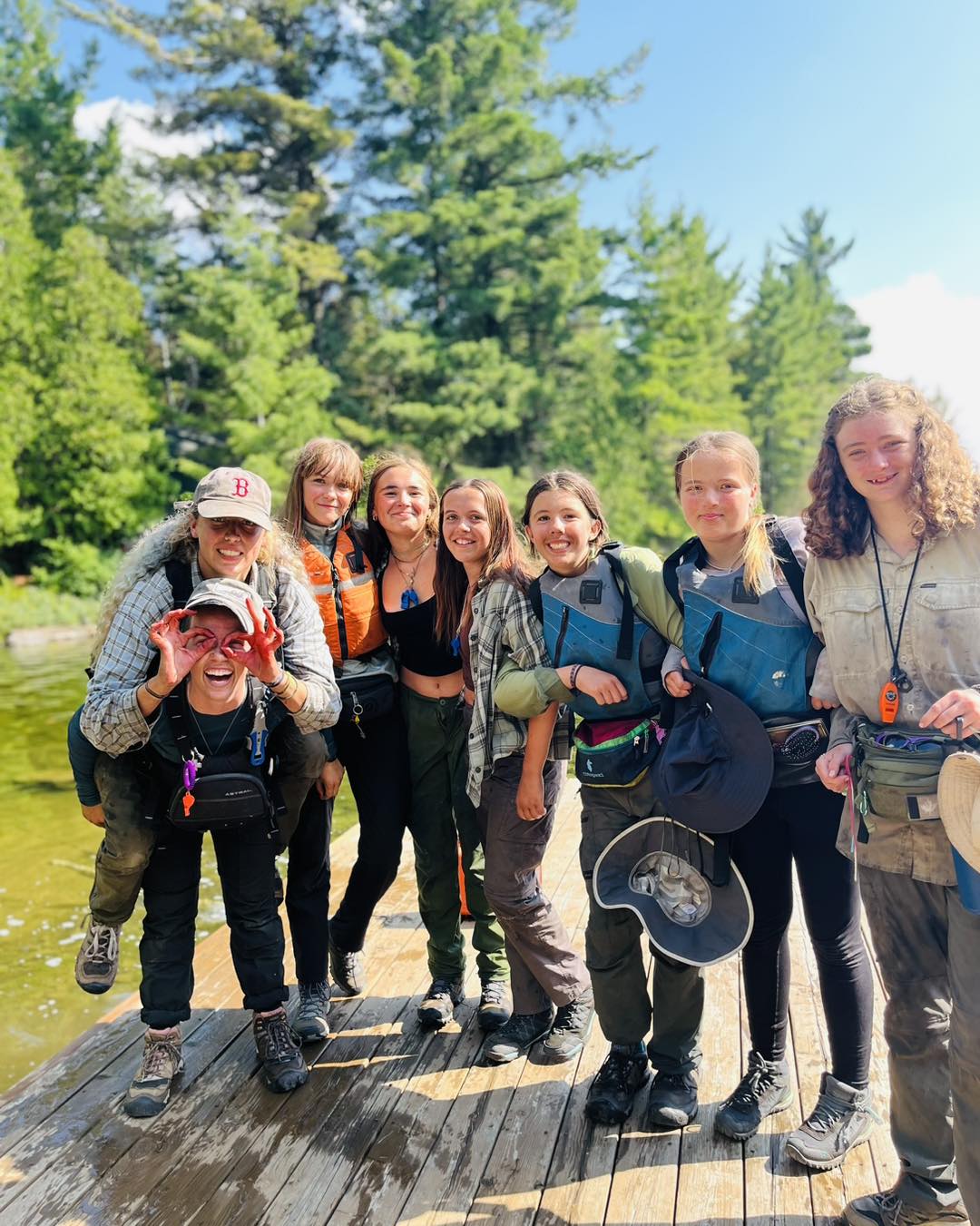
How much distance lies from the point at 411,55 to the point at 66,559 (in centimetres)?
1944

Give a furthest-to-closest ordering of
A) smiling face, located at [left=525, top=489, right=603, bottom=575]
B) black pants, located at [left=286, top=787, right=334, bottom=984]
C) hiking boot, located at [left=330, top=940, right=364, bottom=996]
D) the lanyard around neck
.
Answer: hiking boot, located at [left=330, top=940, right=364, bottom=996] < black pants, located at [left=286, top=787, right=334, bottom=984] < smiling face, located at [left=525, top=489, right=603, bottom=575] < the lanyard around neck

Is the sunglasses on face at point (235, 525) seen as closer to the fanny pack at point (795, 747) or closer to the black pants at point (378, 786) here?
the black pants at point (378, 786)

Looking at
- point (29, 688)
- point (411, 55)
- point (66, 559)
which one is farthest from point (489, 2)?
point (29, 688)

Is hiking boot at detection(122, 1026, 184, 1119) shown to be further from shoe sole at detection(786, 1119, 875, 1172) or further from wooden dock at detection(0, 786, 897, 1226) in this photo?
shoe sole at detection(786, 1119, 875, 1172)

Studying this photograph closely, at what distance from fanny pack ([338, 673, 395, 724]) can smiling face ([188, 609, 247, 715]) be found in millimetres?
530

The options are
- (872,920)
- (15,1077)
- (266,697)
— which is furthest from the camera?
(15,1077)

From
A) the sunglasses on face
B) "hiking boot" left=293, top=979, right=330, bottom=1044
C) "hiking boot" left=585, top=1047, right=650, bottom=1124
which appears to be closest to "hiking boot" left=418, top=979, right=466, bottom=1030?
"hiking boot" left=293, top=979, right=330, bottom=1044

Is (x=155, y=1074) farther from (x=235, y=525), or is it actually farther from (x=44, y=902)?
(x=44, y=902)

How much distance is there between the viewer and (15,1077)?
4.42m

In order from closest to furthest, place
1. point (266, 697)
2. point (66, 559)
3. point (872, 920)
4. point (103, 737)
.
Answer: point (872, 920) → point (103, 737) → point (266, 697) → point (66, 559)

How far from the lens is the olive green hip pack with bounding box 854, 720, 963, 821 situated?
6.84 ft

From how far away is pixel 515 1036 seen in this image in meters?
3.19

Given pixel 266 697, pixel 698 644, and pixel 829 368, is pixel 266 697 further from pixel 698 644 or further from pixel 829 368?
pixel 829 368

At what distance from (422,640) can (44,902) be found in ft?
16.4
